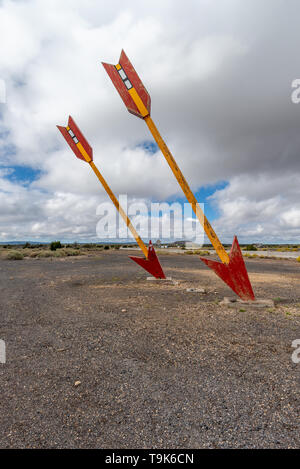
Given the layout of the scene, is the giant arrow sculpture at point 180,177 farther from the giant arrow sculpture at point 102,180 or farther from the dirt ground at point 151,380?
the giant arrow sculpture at point 102,180

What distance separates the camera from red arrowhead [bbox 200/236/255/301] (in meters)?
7.13

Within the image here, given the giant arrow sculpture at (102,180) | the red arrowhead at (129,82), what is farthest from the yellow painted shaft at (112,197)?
the red arrowhead at (129,82)

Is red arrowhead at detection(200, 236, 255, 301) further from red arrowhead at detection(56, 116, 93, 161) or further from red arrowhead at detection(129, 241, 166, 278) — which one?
red arrowhead at detection(56, 116, 93, 161)

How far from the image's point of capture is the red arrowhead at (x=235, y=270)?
23.4ft

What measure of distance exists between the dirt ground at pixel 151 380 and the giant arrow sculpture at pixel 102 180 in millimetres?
5464

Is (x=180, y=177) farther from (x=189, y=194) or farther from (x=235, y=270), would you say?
(x=235, y=270)

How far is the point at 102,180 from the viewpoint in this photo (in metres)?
12.1

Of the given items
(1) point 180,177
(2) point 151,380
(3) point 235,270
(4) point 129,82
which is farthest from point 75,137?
(2) point 151,380

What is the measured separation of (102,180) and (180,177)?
5589 millimetres

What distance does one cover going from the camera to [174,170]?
A: 25.7 ft

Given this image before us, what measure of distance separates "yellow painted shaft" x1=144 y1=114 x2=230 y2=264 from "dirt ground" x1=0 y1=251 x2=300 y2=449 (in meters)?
1.81

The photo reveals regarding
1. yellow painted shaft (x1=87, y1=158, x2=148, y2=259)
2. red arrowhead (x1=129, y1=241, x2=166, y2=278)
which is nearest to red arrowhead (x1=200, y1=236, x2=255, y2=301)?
red arrowhead (x1=129, y1=241, x2=166, y2=278)
